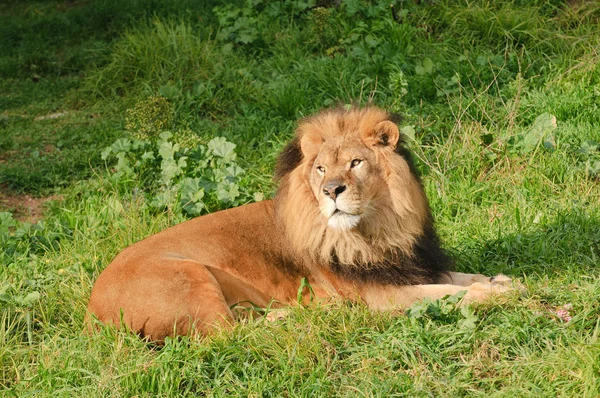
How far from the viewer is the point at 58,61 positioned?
975cm

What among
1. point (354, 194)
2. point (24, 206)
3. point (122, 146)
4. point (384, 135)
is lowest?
point (24, 206)

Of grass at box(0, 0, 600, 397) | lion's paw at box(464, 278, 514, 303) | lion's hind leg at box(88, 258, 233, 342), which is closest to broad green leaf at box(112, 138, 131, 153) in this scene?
grass at box(0, 0, 600, 397)

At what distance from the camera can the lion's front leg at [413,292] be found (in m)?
4.70

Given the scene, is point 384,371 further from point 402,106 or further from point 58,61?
point 58,61

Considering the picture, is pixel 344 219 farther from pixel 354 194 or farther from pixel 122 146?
pixel 122 146

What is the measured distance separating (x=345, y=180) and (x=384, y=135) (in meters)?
0.37

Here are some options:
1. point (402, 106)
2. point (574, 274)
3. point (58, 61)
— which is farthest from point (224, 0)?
point (574, 274)

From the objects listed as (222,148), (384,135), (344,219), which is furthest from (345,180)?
(222,148)

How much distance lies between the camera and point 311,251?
15.7ft

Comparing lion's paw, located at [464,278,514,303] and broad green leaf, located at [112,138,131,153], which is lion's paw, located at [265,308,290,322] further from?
broad green leaf, located at [112,138,131,153]

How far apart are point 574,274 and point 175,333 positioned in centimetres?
221

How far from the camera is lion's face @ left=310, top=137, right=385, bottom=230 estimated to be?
4492 mm

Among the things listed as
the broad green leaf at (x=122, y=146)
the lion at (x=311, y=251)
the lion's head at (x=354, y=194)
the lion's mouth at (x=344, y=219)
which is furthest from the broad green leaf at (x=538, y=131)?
the broad green leaf at (x=122, y=146)

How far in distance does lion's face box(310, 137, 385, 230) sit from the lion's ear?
1.9 inches
